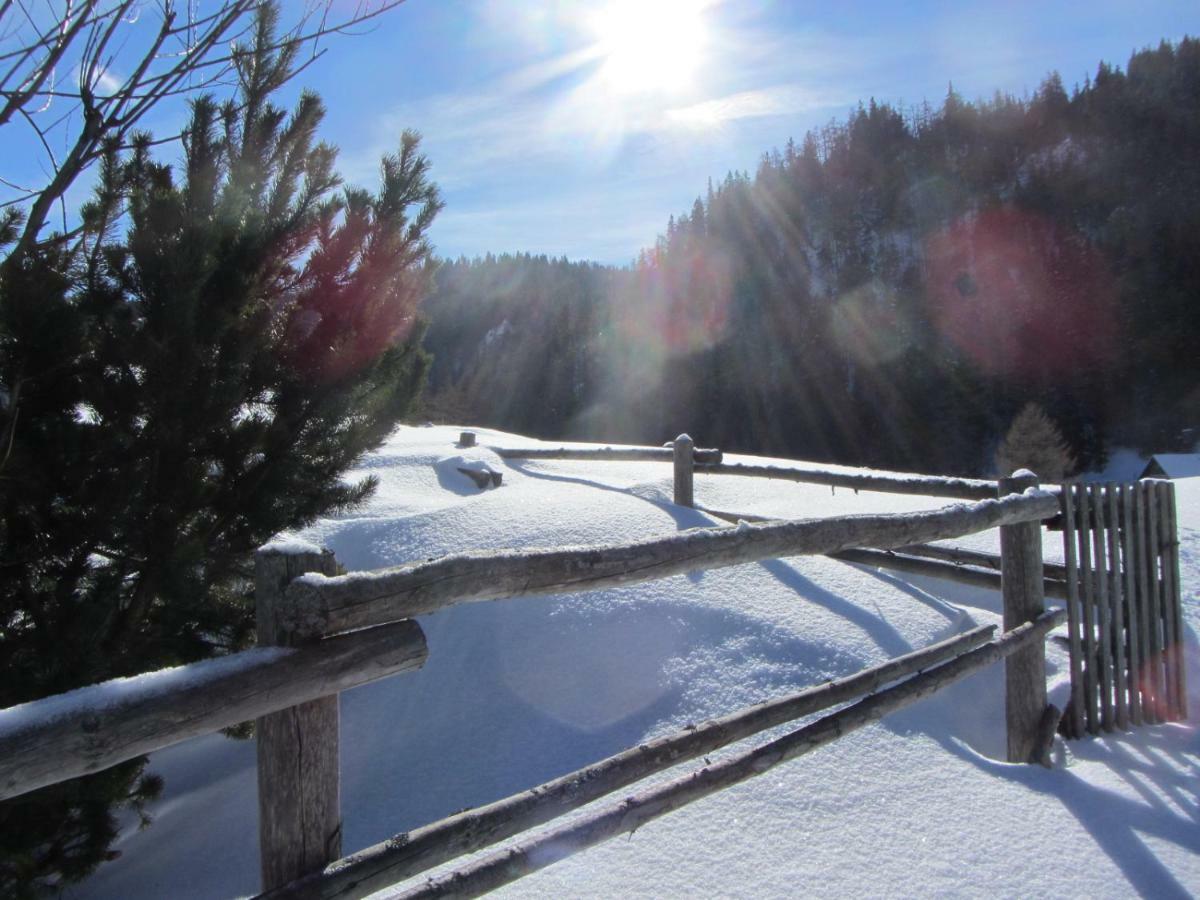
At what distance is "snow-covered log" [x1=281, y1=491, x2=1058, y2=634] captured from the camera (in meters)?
1.54

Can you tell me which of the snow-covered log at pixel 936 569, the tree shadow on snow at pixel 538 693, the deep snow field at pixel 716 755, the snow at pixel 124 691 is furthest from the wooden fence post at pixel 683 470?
the snow at pixel 124 691

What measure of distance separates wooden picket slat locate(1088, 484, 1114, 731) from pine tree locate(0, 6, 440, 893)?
360 cm

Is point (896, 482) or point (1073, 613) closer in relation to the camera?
point (1073, 613)

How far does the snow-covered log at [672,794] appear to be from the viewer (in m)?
1.70

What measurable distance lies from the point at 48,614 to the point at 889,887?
2.89m

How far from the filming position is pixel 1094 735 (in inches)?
150

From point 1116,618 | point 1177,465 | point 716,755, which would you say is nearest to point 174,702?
point 716,755

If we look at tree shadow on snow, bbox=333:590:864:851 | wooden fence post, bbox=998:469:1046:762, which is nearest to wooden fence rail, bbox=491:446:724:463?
tree shadow on snow, bbox=333:590:864:851

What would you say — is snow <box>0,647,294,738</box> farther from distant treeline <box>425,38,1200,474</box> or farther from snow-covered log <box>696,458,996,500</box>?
distant treeline <box>425,38,1200,474</box>

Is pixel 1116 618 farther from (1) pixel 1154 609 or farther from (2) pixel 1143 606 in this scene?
(1) pixel 1154 609

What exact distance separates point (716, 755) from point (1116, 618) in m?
2.31

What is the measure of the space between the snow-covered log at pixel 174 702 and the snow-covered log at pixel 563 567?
6 centimetres

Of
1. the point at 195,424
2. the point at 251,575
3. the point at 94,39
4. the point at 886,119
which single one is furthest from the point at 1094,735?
the point at 886,119

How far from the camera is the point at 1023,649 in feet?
11.0
